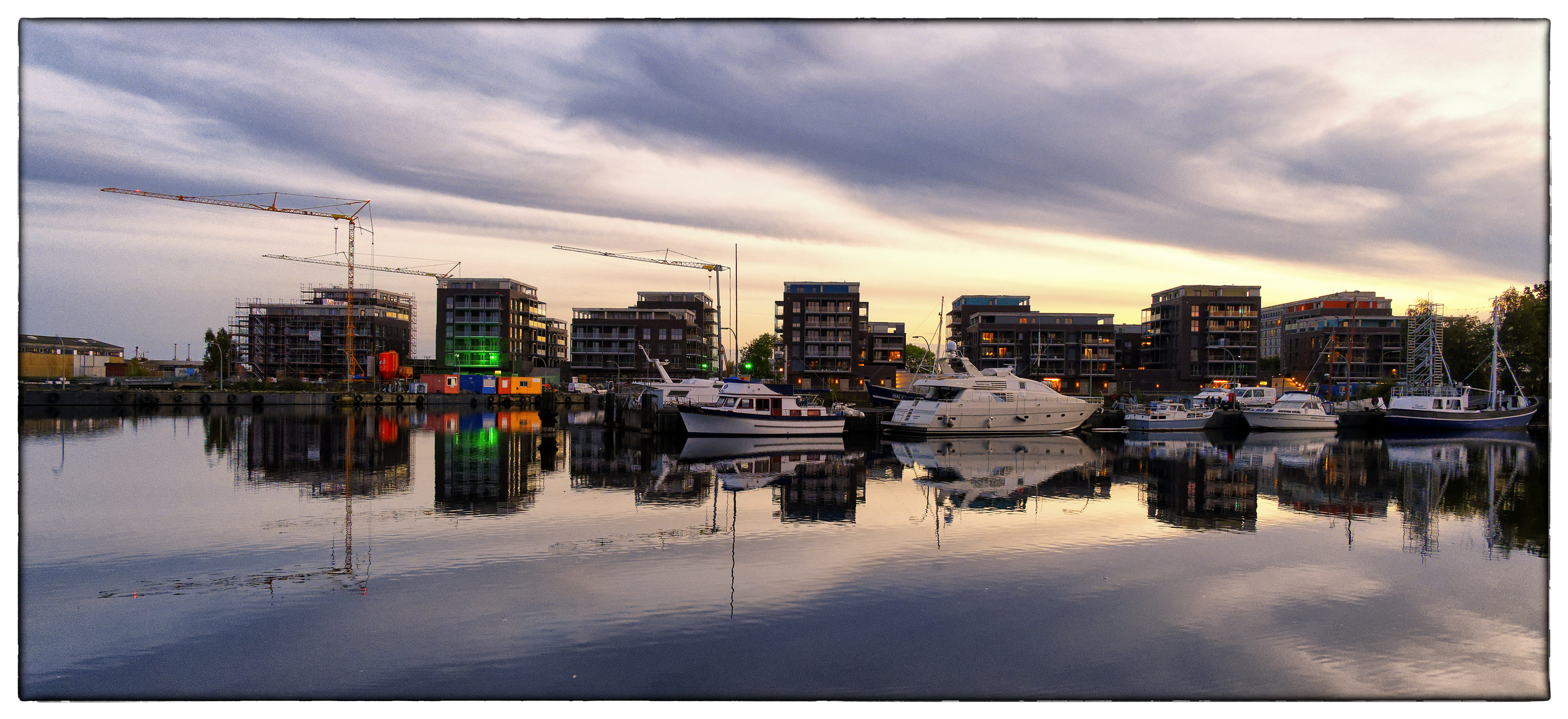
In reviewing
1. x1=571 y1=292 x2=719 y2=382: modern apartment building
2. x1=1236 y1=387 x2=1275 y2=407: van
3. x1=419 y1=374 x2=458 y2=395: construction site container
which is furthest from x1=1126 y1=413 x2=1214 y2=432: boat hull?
x1=419 y1=374 x2=458 y2=395: construction site container

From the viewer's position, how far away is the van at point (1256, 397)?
64500 millimetres

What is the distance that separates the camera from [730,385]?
5050 cm

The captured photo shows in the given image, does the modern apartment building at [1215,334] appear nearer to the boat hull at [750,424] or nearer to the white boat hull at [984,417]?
the white boat hull at [984,417]

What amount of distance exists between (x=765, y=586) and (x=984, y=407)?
129ft

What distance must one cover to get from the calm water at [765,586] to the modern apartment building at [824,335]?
79.2 metres

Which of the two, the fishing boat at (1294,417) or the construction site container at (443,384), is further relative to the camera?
the construction site container at (443,384)

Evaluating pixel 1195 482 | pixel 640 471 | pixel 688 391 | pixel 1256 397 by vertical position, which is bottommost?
pixel 1195 482

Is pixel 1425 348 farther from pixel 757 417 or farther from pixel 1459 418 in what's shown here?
pixel 757 417

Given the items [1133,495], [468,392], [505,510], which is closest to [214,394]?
[468,392]

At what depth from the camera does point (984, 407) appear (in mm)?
50594

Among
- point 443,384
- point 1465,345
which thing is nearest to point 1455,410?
point 1465,345

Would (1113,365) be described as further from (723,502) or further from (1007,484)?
(723,502)

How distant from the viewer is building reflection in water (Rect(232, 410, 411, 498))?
2539cm

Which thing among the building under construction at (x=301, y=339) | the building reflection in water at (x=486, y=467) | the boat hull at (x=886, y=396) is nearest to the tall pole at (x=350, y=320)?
the building under construction at (x=301, y=339)
